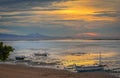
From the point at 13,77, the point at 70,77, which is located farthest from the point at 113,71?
the point at 13,77

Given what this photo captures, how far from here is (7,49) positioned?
32250mm

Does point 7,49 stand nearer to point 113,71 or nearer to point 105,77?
point 105,77

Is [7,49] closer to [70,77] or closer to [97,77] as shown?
[70,77]

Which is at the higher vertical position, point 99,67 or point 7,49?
point 7,49

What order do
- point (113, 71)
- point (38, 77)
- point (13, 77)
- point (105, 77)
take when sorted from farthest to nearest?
1. point (113, 71)
2. point (105, 77)
3. point (38, 77)
4. point (13, 77)

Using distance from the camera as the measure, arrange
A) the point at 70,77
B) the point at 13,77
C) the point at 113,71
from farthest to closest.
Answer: the point at 113,71 < the point at 70,77 < the point at 13,77

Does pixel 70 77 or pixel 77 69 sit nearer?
pixel 70 77

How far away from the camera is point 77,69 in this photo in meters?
40.9

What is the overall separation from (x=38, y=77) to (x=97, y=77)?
7.41 m

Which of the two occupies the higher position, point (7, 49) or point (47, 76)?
point (7, 49)

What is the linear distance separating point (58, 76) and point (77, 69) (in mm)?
8558

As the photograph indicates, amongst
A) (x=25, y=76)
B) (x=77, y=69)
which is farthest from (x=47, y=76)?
(x=77, y=69)

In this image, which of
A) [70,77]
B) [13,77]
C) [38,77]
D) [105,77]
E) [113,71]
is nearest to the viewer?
[13,77]

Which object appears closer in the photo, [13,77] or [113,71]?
[13,77]
